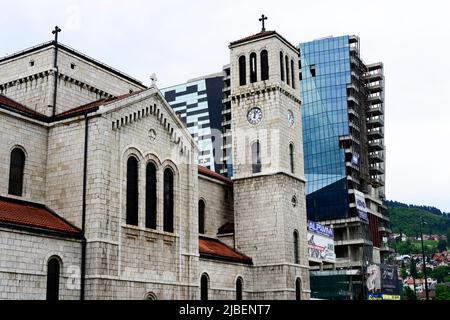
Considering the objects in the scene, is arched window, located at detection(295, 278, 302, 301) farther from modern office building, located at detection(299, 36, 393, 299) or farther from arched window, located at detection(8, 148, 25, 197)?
modern office building, located at detection(299, 36, 393, 299)

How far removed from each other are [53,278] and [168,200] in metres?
8.92

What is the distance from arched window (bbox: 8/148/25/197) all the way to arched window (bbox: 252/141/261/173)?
17.6 metres

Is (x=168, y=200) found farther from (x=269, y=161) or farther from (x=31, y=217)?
(x=269, y=161)

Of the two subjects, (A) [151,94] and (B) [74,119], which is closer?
(B) [74,119]

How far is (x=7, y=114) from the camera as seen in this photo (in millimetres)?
31234

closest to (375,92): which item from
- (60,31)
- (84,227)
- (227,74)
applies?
(227,74)

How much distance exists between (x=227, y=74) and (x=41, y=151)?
81106mm

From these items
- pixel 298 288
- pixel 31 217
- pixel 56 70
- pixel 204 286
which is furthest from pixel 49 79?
pixel 298 288

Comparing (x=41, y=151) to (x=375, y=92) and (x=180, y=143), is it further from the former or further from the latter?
(x=375, y=92)

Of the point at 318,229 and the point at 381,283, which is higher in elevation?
the point at 318,229

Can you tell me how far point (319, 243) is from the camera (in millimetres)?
68938

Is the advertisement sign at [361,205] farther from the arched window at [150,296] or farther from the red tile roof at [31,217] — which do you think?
the red tile roof at [31,217]

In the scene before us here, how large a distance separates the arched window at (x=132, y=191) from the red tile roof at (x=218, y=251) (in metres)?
6.60

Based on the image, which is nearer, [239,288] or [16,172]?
[16,172]
